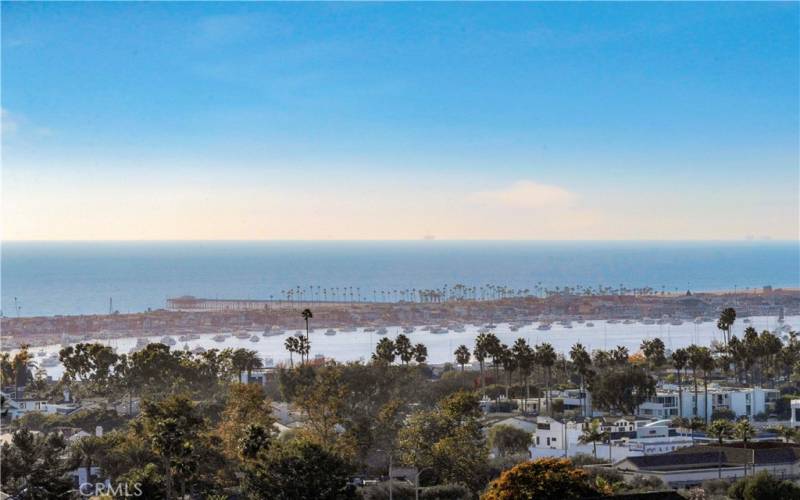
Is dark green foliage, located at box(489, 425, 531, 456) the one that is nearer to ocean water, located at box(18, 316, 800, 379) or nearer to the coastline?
ocean water, located at box(18, 316, 800, 379)

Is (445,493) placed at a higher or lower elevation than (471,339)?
higher

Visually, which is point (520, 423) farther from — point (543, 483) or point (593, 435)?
point (543, 483)

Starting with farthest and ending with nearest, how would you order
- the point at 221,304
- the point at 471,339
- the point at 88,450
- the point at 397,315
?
the point at 221,304 < the point at 397,315 < the point at 471,339 < the point at 88,450

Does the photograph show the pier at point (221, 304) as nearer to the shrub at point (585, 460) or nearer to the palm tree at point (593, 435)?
the palm tree at point (593, 435)

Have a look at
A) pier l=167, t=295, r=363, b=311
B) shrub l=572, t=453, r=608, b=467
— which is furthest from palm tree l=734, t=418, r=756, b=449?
pier l=167, t=295, r=363, b=311

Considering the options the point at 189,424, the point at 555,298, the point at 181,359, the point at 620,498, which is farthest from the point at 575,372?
the point at 555,298

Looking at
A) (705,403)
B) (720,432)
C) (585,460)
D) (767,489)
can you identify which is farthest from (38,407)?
(767,489)

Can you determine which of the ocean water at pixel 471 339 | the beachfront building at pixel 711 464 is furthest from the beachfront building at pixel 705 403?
the ocean water at pixel 471 339
